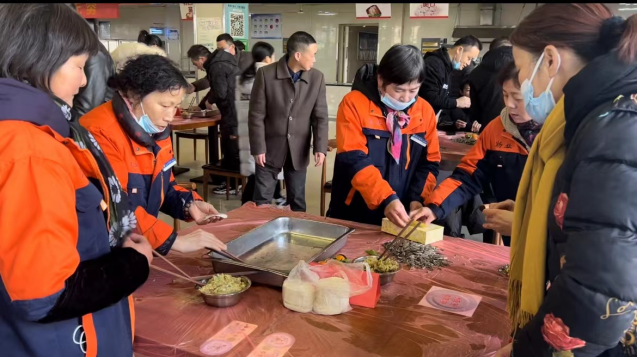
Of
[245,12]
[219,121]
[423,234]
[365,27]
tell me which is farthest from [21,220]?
[365,27]

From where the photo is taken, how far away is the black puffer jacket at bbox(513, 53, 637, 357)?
711 mm

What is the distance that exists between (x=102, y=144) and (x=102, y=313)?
0.71 m

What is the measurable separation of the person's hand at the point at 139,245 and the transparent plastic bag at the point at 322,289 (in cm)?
37

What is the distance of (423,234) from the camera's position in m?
1.79

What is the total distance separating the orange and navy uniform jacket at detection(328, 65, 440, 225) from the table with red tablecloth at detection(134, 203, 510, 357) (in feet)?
1.92

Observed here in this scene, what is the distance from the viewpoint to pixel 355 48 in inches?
326

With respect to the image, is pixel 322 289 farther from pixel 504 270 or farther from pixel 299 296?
pixel 504 270

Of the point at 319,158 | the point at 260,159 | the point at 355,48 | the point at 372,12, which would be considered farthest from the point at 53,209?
the point at 355,48

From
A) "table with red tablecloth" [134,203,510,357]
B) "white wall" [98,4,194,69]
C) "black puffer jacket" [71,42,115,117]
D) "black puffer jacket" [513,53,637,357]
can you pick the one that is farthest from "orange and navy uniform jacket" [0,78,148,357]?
"white wall" [98,4,194,69]

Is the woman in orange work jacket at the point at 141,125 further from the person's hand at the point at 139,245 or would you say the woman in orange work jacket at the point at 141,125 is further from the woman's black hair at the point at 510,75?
the woman's black hair at the point at 510,75

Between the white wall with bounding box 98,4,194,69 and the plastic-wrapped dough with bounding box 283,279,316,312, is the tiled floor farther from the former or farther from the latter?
the plastic-wrapped dough with bounding box 283,279,316,312

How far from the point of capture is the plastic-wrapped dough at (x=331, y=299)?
1249mm

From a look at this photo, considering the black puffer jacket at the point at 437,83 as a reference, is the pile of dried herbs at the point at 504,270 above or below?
below

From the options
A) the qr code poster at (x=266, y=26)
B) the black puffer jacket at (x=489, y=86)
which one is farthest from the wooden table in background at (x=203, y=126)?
the qr code poster at (x=266, y=26)
